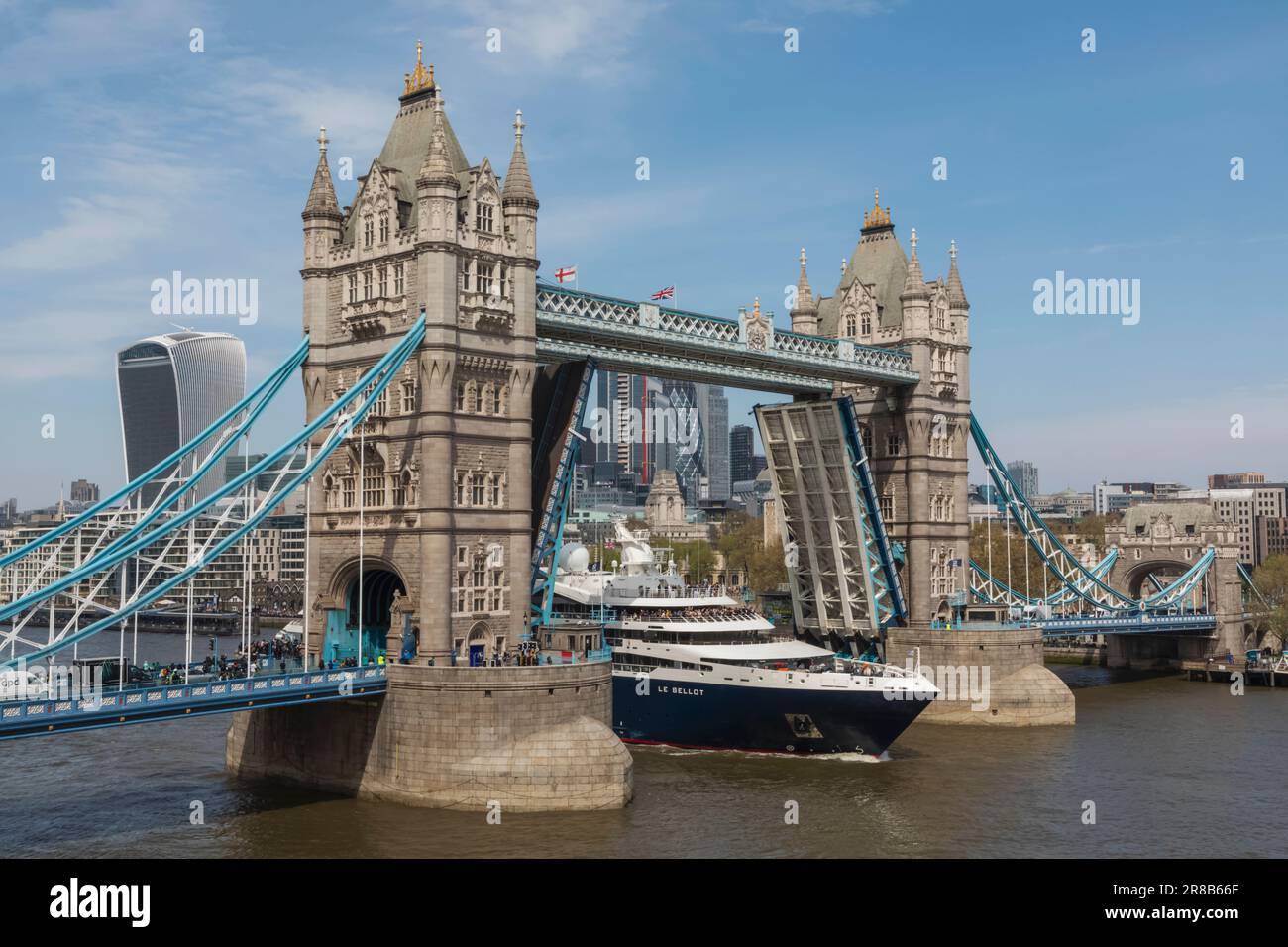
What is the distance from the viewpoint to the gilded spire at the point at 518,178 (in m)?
59.5

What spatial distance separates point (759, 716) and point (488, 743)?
771 inches

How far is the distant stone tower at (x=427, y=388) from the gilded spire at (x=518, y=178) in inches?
2.5

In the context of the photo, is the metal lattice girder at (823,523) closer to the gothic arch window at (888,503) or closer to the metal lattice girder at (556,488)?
the gothic arch window at (888,503)

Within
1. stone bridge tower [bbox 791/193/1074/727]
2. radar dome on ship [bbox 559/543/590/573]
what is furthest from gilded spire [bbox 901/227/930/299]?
radar dome on ship [bbox 559/543/590/573]

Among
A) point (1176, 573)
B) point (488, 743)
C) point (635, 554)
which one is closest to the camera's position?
point (488, 743)

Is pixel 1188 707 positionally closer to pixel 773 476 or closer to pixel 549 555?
pixel 773 476

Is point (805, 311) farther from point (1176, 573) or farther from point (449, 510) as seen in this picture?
point (1176, 573)

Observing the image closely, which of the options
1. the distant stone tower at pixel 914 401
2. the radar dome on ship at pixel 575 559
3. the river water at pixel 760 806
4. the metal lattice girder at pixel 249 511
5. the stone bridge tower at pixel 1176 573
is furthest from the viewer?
the stone bridge tower at pixel 1176 573

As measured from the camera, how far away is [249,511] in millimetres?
56156

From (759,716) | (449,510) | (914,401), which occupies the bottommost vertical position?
(759,716)

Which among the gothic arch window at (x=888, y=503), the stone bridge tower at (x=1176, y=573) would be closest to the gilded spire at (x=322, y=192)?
the gothic arch window at (x=888, y=503)

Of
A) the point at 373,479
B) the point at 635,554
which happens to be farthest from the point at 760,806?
the point at 635,554

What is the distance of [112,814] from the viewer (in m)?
50.5

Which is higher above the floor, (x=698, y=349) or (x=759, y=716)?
(x=698, y=349)
